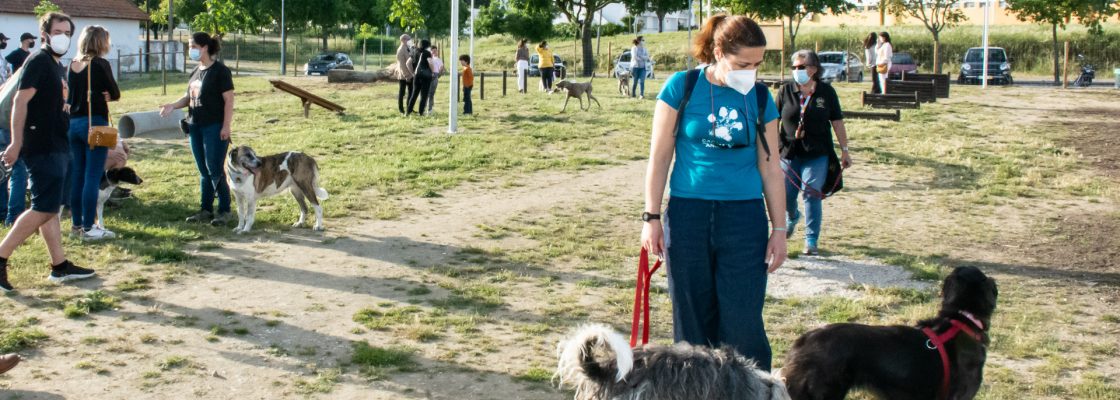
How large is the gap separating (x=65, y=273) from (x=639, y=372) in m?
5.51

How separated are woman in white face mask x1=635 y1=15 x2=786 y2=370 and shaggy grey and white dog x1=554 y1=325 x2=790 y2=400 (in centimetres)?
79

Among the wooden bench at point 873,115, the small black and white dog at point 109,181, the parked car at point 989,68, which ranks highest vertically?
the parked car at point 989,68

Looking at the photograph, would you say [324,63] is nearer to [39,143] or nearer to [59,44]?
[59,44]

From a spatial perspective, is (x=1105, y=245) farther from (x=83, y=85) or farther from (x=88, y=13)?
(x=88, y=13)

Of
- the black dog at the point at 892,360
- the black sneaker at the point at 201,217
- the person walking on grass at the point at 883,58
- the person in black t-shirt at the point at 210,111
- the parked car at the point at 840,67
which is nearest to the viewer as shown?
the black dog at the point at 892,360

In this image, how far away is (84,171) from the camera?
28.0 ft

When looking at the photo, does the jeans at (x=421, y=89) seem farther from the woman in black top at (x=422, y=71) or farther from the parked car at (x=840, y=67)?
the parked car at (x=840, y=67)

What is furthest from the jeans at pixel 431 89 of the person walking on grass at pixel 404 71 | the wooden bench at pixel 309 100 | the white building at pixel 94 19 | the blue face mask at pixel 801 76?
the white building at pixel 94 19

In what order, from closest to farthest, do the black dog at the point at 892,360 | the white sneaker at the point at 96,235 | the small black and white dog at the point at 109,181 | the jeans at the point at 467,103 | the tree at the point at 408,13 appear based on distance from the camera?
1. the black dog at the point at 892,360
2. the white sneaker at the point at 96,235
3. the small black and white dog at the point at 109,181
4. the jeans at the point at 467,103
5. the tree at the point at 408,13

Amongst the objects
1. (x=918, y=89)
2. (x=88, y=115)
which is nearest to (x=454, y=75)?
(x=88, y=115)

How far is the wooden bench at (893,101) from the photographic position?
22156 mm

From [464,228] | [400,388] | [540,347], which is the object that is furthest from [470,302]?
[464,228]

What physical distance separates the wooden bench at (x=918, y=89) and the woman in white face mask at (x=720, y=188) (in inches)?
795

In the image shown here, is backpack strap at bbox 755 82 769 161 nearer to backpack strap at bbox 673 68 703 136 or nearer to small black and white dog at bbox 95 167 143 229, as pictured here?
backpack strap at bbox 673 68 703 136
